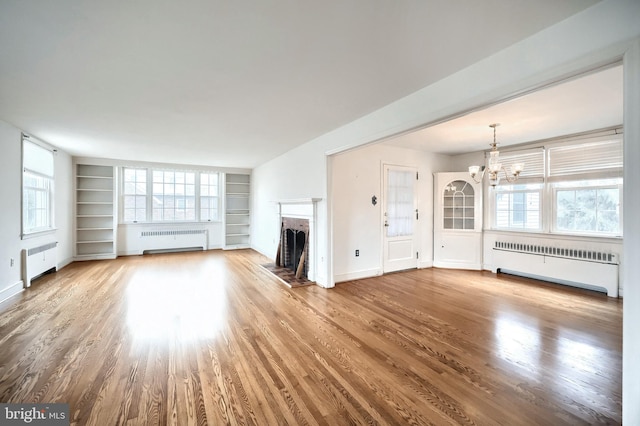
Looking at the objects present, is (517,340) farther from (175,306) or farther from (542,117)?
(175,306)

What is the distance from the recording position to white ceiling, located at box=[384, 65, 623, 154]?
273 cm

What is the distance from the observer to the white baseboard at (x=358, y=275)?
4.72m

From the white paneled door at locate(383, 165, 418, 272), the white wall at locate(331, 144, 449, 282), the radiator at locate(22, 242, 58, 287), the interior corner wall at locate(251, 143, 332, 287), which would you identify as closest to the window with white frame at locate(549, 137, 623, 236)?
the white paneled door at locate(383, 165, 418, 272)

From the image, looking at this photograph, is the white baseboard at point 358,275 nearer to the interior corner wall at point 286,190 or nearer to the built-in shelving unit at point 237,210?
the interior corner wall at point 286,190

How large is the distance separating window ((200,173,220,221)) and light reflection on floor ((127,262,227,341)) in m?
3.34

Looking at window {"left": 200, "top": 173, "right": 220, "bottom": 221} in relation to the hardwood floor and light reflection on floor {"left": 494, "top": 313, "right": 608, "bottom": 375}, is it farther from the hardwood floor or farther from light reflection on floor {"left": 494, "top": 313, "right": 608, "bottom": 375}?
light reflection on floor {"left": 494, "top": 313, "right": 608, "bottom": 375}

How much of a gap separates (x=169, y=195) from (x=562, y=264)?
30.7ft

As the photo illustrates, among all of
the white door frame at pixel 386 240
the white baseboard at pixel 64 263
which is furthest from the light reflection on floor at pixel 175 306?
the white door frame at pixel 386 240

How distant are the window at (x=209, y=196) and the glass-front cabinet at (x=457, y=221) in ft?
21.2

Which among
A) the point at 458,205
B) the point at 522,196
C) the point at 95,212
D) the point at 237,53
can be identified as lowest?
the point at 95,212

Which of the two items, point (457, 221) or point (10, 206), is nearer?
point (10, 206)

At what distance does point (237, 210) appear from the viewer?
8508mm

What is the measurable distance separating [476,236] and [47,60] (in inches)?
272

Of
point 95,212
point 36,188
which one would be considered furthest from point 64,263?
point 36,188
